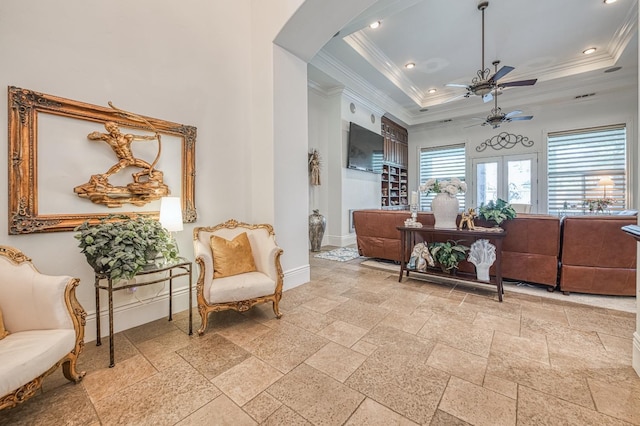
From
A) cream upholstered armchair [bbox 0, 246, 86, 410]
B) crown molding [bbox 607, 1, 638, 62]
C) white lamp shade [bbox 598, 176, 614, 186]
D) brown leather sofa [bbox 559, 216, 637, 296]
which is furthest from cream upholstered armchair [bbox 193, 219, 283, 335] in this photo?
white lamp shade [bbox 598, 176, 614, 186]

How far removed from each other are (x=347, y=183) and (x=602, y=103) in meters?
6.24

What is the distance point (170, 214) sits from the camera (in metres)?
2.32

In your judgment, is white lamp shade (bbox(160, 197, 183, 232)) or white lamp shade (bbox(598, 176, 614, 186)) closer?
white lamp shade (bbox(160, 197, 183, 232))

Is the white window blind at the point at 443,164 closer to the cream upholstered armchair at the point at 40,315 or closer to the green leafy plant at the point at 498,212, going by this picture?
the green leafy plant at the point at 498,212

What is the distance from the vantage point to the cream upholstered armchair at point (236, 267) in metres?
2.25

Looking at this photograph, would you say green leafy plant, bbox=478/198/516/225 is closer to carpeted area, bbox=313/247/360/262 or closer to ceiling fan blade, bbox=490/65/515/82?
ceiling fan blade, bbox=490/65/515/82

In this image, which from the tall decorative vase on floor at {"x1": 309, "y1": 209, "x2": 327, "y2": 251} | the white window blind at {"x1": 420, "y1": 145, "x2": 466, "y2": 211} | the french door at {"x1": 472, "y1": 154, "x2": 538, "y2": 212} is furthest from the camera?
the white window blind at {"x1": 420, "y1": 145, "x2": 466, "y2": 211}

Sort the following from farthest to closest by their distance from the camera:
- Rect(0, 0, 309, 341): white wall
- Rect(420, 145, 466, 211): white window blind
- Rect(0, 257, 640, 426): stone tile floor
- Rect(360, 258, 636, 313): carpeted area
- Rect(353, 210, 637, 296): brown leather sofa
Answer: Rect(420, 145, 466, 211): white window blind < Rect(353, 210, 637, 296): brown leather sofa < Rect(360, 258, 636, 313): carpeted area < Rect(0, 0, 309, 341): white wall < Rect(0, 257, 640, 426): stone tile floor

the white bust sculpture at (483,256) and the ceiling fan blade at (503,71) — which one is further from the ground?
the ceiling fan blade at (503,71)

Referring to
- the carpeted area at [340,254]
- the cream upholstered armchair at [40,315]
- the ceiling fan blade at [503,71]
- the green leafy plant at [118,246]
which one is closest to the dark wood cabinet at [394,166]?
the carpeted area at [340,254]

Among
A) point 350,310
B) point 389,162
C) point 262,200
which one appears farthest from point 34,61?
point 389,162

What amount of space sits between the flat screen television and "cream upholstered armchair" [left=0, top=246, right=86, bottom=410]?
17.0 feet

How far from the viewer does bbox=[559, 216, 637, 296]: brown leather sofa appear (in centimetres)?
283

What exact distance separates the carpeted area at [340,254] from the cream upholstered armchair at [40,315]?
12.0 ft
